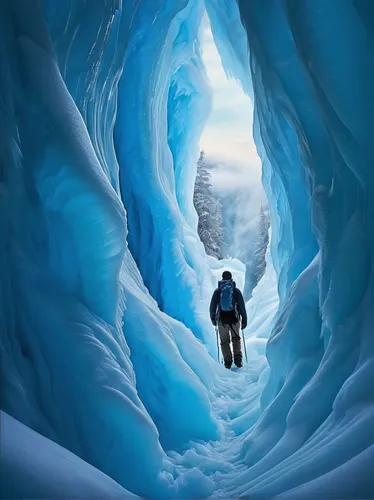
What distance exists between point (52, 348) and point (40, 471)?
4.30ft

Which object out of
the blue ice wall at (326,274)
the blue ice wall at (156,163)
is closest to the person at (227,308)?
the blue ice wall at (326,274)

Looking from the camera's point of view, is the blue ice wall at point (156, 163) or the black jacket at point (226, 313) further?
the blue ice wall at point (156, 163)

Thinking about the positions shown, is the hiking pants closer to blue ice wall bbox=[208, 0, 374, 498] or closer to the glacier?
the glacier

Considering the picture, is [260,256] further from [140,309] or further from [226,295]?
[140,309]

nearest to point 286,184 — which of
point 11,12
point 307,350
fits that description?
point 307,350

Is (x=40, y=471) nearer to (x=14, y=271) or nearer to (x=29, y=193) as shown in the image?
(x=14, y=271)

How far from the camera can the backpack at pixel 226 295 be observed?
718 cm

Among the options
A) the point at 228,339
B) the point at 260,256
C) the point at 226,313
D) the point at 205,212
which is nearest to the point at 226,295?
the point at 226,313

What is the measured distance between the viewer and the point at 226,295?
719 cm

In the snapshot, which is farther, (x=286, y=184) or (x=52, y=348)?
(x=286, y=184)

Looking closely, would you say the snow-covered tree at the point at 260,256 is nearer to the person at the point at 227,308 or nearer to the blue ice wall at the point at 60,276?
the person at the point at 227,308

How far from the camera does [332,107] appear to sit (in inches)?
130

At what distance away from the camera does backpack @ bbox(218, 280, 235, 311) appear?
283 inches

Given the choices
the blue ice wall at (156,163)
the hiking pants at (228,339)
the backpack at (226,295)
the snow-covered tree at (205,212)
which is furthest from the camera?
the snow-covered tree at (205,212)
